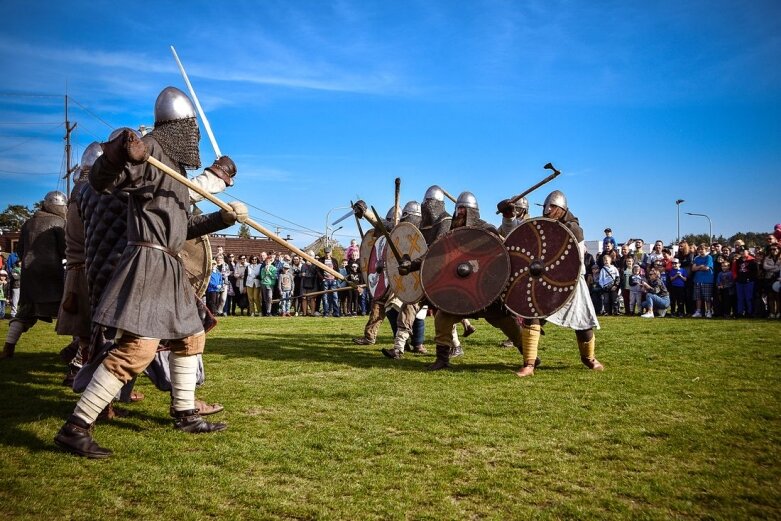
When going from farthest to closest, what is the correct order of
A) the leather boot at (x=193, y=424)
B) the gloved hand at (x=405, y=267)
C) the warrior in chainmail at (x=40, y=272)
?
the warrior in chainmail at (x=40, y=272) → the gloved hand at (x=405, y=267) → the leather boot at (x=193, y=424)

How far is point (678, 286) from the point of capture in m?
14.1

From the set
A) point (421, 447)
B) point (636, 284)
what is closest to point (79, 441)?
point (421, 447)

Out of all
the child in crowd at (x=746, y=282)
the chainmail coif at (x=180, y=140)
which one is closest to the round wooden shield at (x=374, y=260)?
the chainmail coif at (x=180, y=140)

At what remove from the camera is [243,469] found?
9.36 feet

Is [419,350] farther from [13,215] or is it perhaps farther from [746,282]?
[13,215]

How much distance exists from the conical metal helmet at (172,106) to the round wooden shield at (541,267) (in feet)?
9.97

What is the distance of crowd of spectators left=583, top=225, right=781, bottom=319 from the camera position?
12562 mm

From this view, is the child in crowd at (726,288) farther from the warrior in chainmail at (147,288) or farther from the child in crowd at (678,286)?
the warrior in chainmail at (147,288)

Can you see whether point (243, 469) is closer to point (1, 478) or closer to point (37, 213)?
point (1, 478)

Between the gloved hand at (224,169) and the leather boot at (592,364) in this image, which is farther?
the leather boot at (592,364)

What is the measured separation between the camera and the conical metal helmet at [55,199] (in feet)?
21.8

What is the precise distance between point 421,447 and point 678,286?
1300cm

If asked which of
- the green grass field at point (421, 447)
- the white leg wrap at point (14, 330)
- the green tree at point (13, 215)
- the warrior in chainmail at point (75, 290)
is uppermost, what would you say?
the green tree at point (13, 215)

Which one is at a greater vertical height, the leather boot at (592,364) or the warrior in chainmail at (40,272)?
the warrior in chainmail at (40,272)
